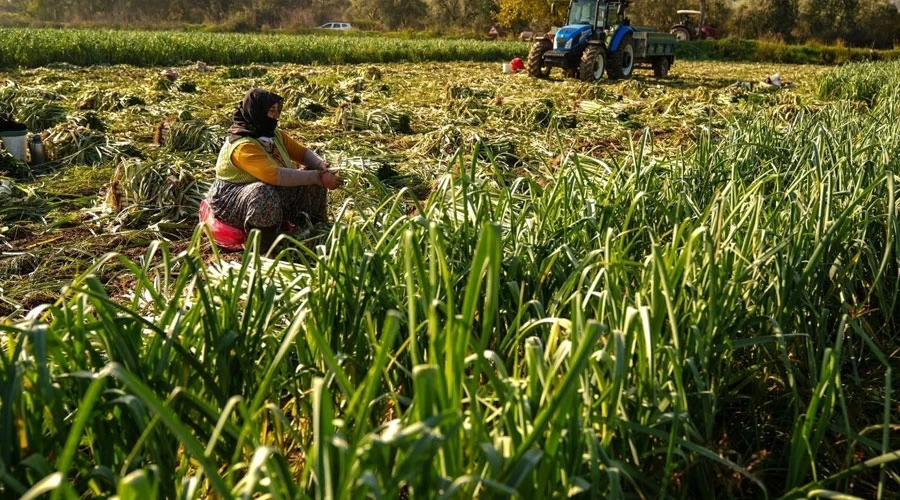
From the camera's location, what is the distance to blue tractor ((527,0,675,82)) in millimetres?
13828

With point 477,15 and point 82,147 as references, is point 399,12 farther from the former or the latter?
point 82,147

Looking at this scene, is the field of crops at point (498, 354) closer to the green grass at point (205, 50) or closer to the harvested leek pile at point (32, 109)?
the harvested leek pile at point (32, 109)

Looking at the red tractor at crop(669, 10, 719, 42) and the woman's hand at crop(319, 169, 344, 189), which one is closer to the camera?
the woman's hand at crop(319, 169, 344, 189)

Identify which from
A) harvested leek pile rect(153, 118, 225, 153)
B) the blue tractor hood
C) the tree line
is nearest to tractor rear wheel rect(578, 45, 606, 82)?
the blue tractor hood

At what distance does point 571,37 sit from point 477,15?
1483 inches

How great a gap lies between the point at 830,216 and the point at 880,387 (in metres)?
0.52

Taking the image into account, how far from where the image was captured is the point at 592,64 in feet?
44.3

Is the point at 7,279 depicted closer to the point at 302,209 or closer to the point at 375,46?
the point at 302,209

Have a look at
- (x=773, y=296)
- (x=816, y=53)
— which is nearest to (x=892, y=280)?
(x=773, y=296)

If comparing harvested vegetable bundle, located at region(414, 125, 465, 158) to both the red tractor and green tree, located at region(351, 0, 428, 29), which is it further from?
green tree, located at region(351, 0, 428, 29)

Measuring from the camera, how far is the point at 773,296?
6.12ft

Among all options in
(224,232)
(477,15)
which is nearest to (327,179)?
(224,232)

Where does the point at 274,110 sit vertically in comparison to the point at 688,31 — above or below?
below

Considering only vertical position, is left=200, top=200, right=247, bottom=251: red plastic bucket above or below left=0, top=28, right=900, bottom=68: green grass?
below
